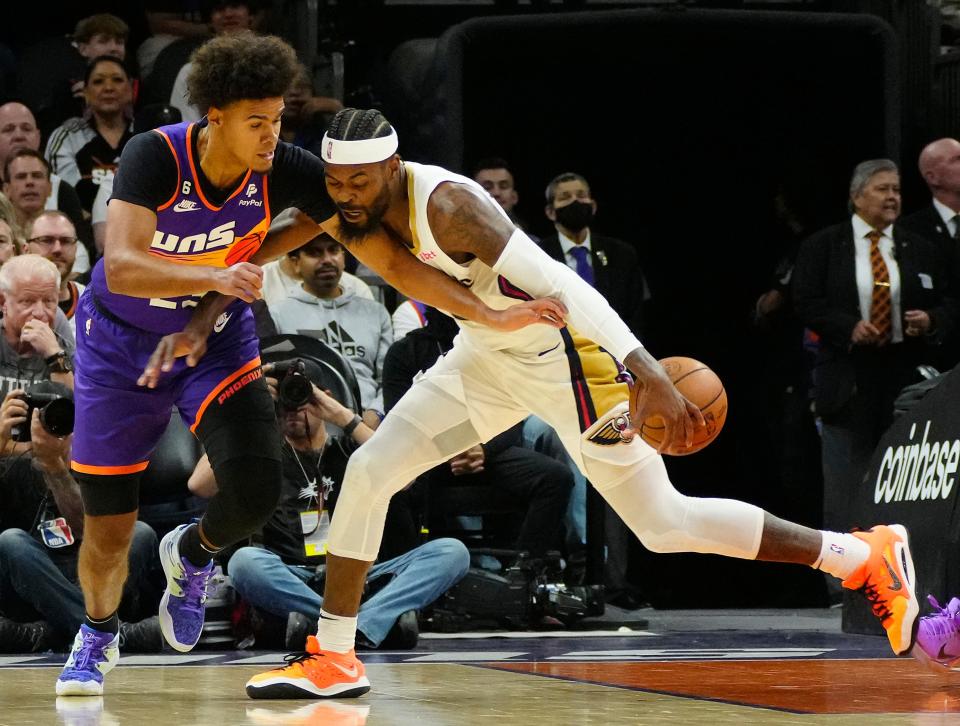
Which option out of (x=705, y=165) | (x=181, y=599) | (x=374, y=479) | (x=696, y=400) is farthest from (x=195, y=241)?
(x=705, y=165)

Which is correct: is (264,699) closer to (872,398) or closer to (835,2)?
(872,398)

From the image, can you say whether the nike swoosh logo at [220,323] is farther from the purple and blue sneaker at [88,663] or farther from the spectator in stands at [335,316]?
the spectator in stands at [335,316]

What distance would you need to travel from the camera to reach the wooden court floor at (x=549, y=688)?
4.25m

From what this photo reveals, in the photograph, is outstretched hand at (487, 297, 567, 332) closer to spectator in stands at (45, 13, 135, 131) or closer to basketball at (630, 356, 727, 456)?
Result: basketball at (630, 356, 727, 456)

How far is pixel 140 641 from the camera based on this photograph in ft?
22.3

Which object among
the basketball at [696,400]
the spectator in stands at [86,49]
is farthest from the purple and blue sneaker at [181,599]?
the spectator in stands at [86,49]

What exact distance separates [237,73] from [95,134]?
4.60 meters

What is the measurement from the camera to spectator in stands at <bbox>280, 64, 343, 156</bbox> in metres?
8.81

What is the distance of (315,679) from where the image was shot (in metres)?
4.83

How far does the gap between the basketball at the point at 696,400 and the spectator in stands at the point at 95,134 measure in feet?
16.6

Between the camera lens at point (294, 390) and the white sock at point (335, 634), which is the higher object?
the camera lens at point (294, 390)

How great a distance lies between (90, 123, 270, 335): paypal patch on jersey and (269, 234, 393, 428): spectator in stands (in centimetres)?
280

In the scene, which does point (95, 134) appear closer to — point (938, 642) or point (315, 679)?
point (315, 679)

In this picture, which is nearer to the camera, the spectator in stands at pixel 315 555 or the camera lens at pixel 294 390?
the camera lens at pixel 294 390
